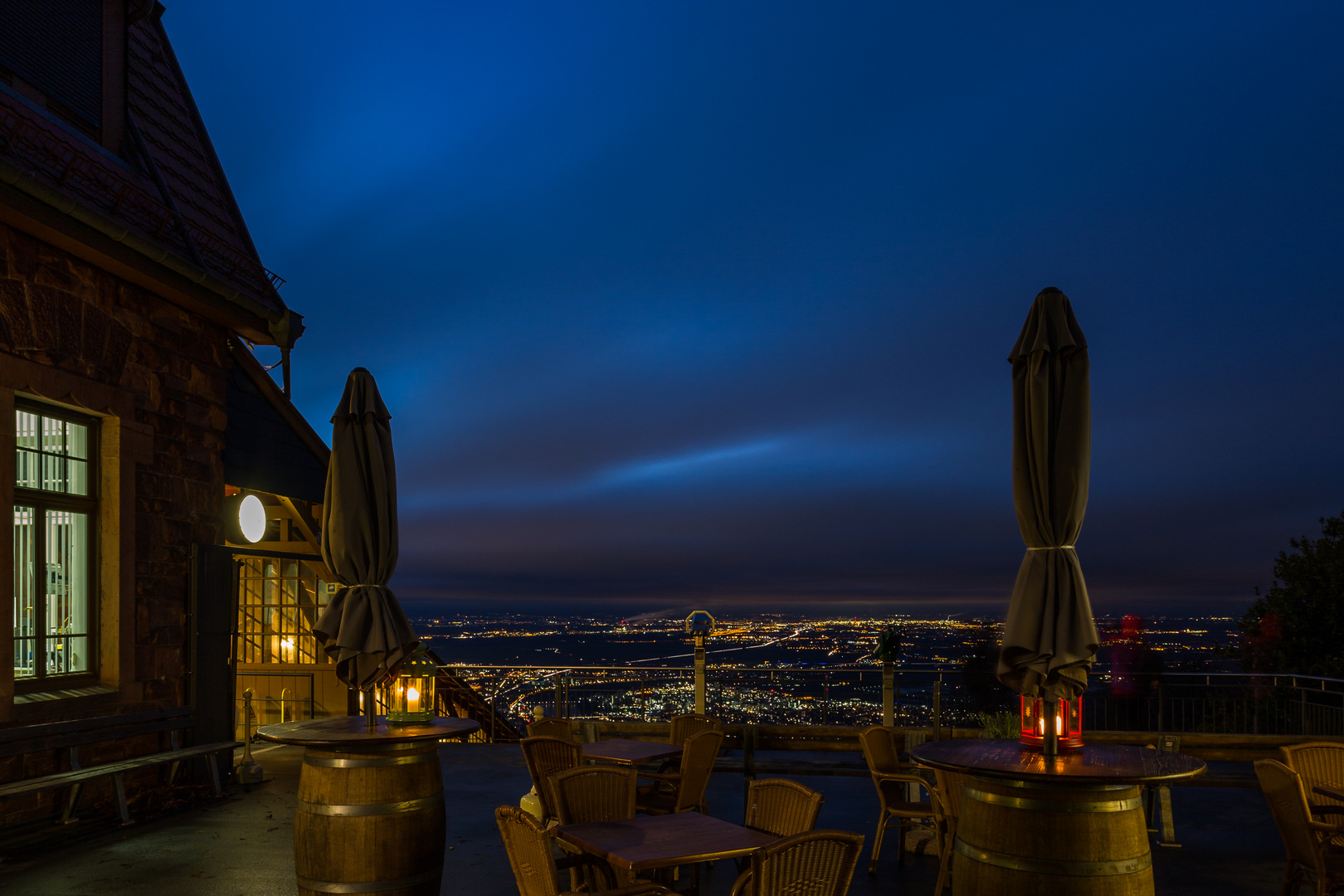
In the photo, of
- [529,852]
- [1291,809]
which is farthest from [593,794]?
[1291,809]

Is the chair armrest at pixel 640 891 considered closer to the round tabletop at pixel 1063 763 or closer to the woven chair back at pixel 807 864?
the woven chair back at pixel 807 864

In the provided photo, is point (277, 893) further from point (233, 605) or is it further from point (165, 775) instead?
point (233, 605)

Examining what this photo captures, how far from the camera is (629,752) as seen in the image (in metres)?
5.95

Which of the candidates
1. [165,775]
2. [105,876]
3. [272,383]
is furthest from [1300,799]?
[272,383]

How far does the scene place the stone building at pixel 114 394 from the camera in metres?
5.93

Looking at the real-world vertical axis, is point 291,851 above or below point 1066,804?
below

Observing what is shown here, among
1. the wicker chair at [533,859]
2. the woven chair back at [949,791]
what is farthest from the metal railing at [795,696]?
the wicker chair at [533,859]

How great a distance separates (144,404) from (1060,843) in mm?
7101

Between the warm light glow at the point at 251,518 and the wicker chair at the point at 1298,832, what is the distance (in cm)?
802

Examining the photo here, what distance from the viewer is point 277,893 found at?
4.95 metres

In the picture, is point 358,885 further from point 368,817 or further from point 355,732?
point 355,732

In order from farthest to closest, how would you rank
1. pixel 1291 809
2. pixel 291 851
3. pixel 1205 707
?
pixel 1205 707
pixel 291 851
pixel 1291 809

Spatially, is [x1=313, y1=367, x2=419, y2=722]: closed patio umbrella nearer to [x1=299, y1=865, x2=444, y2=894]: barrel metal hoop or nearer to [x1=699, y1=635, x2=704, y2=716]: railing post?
[x1=299, y1=865, x2=444, y2=894]: barrel metal hoop

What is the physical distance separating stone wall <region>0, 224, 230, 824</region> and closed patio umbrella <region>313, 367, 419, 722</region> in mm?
2536
